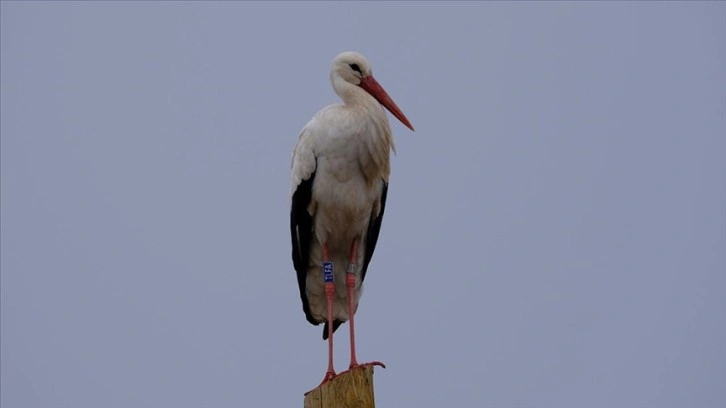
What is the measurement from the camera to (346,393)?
6.13 meters

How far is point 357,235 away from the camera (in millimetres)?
8484

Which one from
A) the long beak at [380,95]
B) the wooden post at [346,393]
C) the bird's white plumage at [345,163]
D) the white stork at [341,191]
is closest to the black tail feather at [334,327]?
the white stork at [341,191]

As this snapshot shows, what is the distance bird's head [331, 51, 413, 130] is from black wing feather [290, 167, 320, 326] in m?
0.79

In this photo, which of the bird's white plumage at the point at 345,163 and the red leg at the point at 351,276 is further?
the red leg at the point at 351,276

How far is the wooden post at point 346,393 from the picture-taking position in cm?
611

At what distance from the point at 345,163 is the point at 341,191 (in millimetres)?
221

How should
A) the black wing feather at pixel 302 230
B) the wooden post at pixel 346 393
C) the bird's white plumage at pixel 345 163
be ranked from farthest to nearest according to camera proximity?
the black wing feather at pixel 302 230 < the bird's white plumage at pixel 345 163 < the wooden post at pixel 346 393

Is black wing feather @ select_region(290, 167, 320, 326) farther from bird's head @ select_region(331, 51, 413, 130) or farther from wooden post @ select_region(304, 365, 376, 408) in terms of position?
wooden post @ select_region(304, 365, 376, 408)

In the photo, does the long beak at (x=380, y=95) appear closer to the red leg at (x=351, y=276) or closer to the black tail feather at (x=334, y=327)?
the red leg at (x=351, y=276)

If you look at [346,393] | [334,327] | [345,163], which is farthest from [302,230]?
[346,393]

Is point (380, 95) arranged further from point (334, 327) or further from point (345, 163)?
point (334, 327)

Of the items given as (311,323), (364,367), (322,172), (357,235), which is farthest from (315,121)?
(364,367)

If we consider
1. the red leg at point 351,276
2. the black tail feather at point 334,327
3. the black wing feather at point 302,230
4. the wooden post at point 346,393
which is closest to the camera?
the wooden post at point 346,393

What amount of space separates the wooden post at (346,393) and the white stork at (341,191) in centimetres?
154
